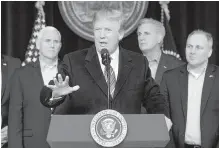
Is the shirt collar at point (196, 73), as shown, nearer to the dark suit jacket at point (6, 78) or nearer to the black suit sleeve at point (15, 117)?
the black suit sleeve at point (15, 117)

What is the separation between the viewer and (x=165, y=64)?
444 cm

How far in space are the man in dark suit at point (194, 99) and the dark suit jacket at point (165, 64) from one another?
14.7 inches

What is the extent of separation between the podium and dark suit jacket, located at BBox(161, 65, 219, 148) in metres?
1.46

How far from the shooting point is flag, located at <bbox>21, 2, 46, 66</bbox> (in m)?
4.81

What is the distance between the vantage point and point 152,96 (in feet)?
9.52

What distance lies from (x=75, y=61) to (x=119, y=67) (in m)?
0.28

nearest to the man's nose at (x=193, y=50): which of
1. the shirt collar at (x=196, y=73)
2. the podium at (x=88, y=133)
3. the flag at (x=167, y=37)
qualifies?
the shirt collar at (x=196, y=73)

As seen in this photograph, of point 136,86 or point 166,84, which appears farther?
point 166,84

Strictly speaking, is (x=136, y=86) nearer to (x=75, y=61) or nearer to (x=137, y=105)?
(x=137, y=105)

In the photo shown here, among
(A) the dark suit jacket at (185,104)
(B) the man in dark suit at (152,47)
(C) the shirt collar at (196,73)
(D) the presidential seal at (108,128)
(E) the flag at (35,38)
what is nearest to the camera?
(D) the presidential seal at (108,128)

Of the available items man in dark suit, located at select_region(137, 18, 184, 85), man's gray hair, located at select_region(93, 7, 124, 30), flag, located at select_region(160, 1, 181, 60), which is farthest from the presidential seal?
flag, located at select_region(160, 1, 181, 60)

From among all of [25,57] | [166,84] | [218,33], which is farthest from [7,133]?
[218,33]

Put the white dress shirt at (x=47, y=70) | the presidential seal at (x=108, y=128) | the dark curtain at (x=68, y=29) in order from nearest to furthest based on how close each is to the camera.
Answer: the presidential seal at (x=108, y=128), the white dress shirt at (x=47, y=70), the dark curtain at (x=68, y=29)

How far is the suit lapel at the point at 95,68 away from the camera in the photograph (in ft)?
9.02
